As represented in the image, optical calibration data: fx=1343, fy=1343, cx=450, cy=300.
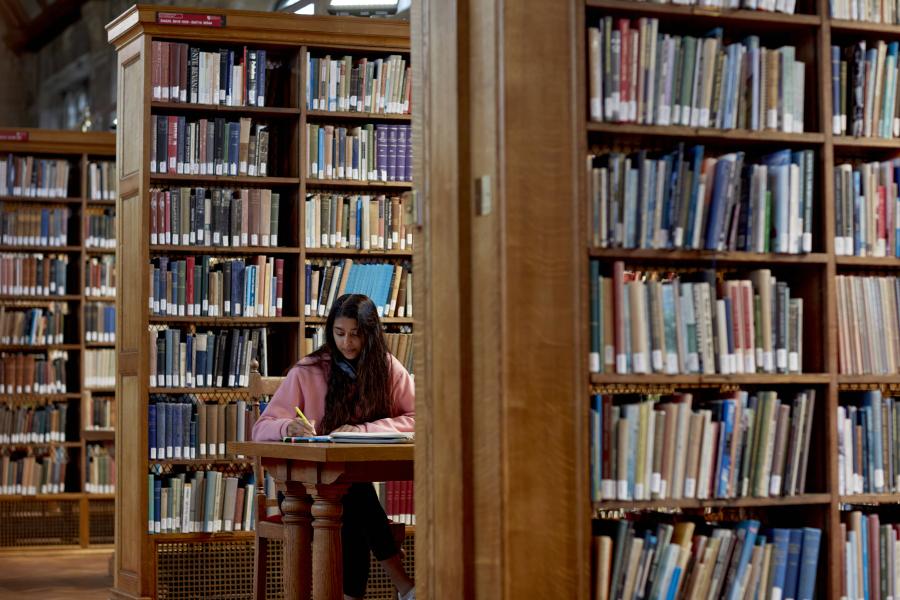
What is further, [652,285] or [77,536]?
[77,536]

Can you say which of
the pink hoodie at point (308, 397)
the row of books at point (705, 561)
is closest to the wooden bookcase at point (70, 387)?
the pink hoodie at point (308, 397)

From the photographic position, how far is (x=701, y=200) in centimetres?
341

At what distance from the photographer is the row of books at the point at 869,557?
3543mm

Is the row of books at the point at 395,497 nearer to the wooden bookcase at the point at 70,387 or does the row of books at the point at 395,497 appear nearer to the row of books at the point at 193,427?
the row of books at the point at 193,427

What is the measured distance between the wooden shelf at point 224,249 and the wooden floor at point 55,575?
6.33 ft

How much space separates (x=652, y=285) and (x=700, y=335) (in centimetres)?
19

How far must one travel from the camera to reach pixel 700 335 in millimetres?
3404

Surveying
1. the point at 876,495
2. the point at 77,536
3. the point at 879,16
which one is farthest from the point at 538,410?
the point at 77,536

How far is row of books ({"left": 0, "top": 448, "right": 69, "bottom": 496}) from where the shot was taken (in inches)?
387

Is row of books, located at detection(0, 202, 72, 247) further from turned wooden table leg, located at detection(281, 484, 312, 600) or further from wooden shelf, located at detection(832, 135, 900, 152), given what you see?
wooden shelf, located at detection(832, 135, 900, 152)

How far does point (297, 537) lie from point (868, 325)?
2194 millimetres

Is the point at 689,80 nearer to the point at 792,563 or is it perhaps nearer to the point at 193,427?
the point at 792,563

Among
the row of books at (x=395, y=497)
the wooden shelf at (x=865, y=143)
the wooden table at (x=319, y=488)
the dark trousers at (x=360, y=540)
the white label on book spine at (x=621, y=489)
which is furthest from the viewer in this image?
the row of books at (x=395, y=497)

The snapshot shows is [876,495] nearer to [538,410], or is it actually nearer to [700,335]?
[700,335]
